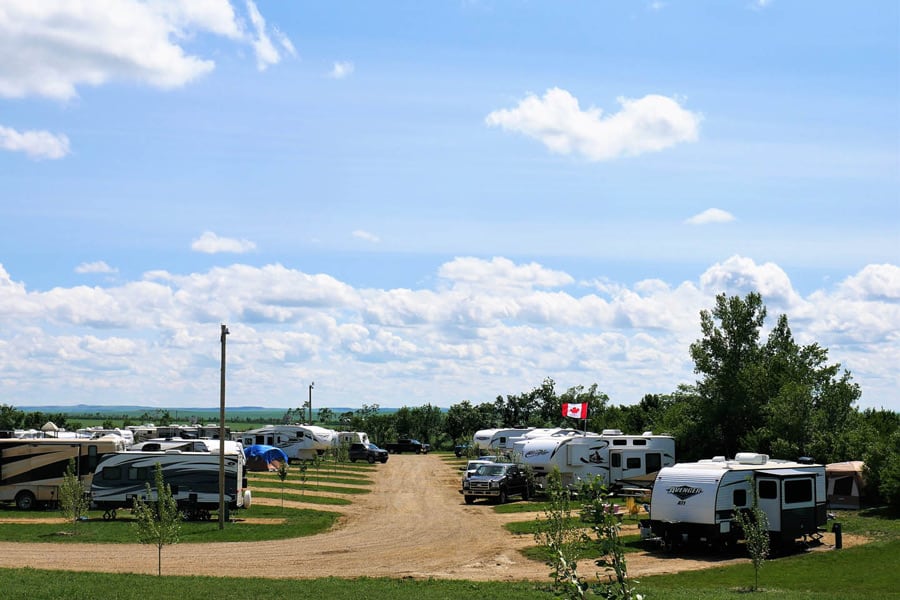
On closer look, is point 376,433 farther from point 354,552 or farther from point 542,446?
point 354,552

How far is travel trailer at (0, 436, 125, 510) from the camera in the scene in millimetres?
36844

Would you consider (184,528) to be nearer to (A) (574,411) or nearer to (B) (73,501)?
(B) (73,501)

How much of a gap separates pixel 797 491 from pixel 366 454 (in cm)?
4665

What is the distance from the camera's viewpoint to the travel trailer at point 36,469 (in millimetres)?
36844

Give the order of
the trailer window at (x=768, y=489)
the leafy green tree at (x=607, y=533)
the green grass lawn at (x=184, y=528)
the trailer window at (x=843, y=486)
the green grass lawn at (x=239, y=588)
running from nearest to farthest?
1. the leafy green tree at (x=607, y=533)
2. the green grass lawn at (x=239, y=588)
3. the trailer window at (x=768, y=489)
4. the green grass lawn at (x=184, y=528)
5. the trailer window at (x=843, y=486)

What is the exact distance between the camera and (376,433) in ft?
339

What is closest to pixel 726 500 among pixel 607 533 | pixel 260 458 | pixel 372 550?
pixel 372 550

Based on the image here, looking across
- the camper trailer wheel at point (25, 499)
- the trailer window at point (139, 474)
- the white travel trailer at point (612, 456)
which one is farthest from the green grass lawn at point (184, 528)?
the white travel trailer at point (612, 456)

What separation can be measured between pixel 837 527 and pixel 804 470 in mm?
1946

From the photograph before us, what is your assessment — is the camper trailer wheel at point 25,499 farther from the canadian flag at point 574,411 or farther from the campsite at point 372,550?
the canadian flag at point 574,411

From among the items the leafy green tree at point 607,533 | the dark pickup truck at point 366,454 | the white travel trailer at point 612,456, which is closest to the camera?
the leafy green tree at point 607,533

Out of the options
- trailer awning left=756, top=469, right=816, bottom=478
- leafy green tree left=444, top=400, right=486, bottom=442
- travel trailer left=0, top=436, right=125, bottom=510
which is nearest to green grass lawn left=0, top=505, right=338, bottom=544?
travel trailer left=0, top=436, right=125, bottom=510

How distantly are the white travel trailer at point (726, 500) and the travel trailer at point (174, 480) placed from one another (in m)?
15.9

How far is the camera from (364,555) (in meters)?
26.2
